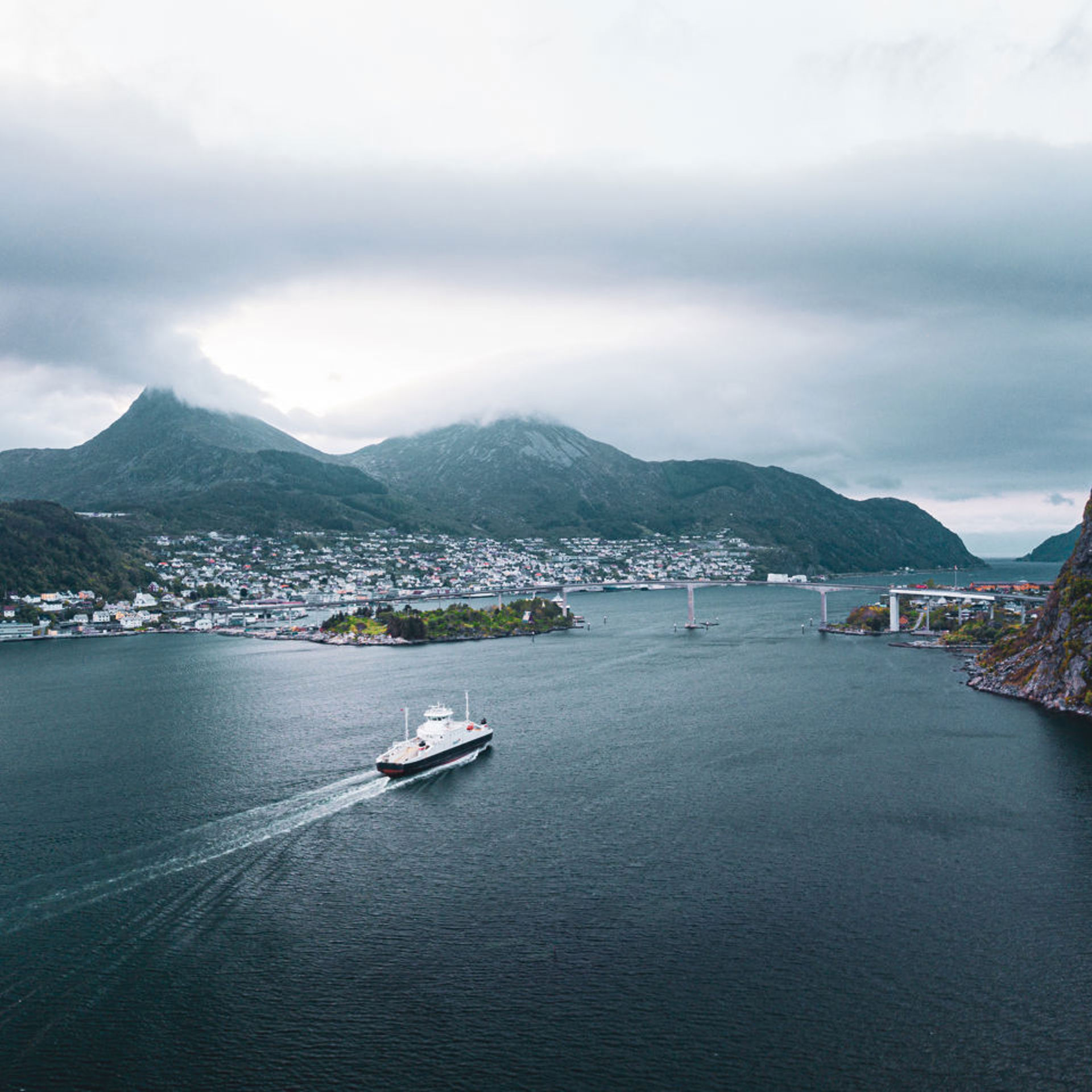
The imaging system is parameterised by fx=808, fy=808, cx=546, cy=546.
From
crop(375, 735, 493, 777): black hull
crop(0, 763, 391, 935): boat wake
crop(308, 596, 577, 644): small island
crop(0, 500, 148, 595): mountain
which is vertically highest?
crop(0, 500, 148, 595): mountain

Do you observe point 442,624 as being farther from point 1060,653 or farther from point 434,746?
point 1060,653

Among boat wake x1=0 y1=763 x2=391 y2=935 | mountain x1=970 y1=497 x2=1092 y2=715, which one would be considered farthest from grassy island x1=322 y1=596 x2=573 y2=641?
boat wake x1=0 y1=763 x2=391 y2=935

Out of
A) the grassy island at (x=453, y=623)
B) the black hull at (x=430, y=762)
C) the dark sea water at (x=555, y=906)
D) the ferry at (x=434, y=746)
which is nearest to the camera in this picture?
the dark sea water at (x=555, y=906)

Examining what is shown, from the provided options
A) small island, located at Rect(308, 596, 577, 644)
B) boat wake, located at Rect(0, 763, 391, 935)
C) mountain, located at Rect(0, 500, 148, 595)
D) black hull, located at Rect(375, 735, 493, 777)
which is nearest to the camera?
boat wake, located at Rect(0, 763, 391, 935)

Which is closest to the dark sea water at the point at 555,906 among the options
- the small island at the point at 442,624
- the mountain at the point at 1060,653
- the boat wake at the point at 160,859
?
the boat wake at the point at 160,859

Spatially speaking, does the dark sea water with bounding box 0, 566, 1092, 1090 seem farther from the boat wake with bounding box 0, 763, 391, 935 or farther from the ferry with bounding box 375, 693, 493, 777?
the ferry with bounding box 375, 693, 493, 777

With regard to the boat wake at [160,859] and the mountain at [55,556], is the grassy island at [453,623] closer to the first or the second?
the mountain at [55,556]

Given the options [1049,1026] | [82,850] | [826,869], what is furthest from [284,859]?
[1049,1026]
